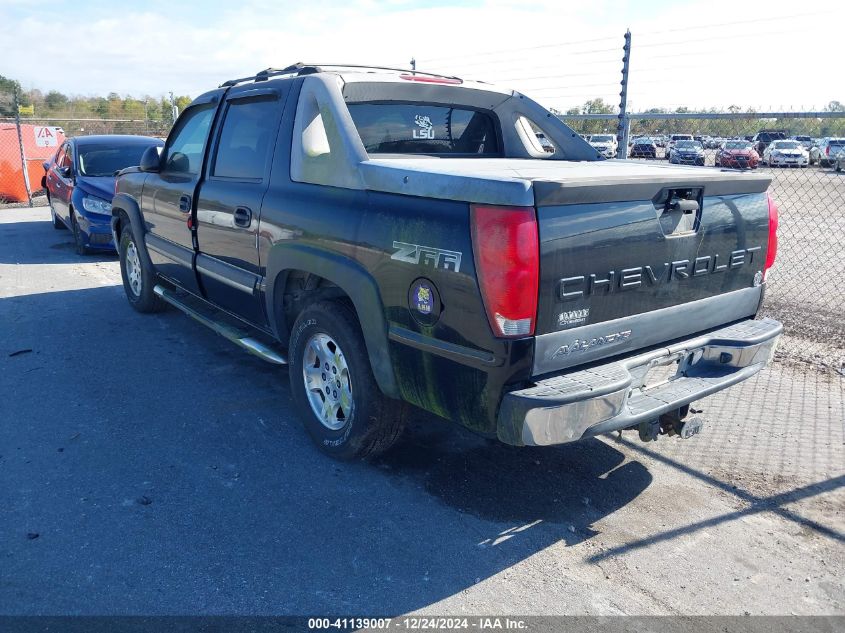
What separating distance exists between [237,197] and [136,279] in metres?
3.01

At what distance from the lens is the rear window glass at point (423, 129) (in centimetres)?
426

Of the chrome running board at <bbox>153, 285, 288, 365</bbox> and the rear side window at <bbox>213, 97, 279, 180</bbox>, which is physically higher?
the rear side window at <bbox>213, 97, 279, 180</bbox>

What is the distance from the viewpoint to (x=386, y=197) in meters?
3.30

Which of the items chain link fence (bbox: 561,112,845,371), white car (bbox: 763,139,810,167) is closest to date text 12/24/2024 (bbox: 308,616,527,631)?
chain link fence (bbox: 561,112,845,371)

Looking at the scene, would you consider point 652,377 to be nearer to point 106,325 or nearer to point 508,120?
point 508,120

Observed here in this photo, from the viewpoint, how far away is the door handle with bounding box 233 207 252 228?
435 centimetres

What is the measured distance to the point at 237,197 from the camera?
4.50 metres

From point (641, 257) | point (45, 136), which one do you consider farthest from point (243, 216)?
point (45, 136)

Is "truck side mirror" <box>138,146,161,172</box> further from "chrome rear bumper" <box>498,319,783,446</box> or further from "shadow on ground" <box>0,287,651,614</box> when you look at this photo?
"chrome rear bumper" <box>498,319,783,446</box>

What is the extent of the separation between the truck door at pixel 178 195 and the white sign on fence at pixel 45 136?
44.4ft

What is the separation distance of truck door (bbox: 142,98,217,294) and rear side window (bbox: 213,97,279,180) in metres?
0.31

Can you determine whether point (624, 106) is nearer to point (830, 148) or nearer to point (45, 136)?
point (45, 136)

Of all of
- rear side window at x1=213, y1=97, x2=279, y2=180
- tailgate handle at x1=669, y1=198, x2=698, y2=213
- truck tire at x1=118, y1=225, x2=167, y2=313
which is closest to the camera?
tailgate handle at x1=669, y1=198, x2=698, y2=213

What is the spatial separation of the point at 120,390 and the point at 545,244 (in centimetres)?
355
